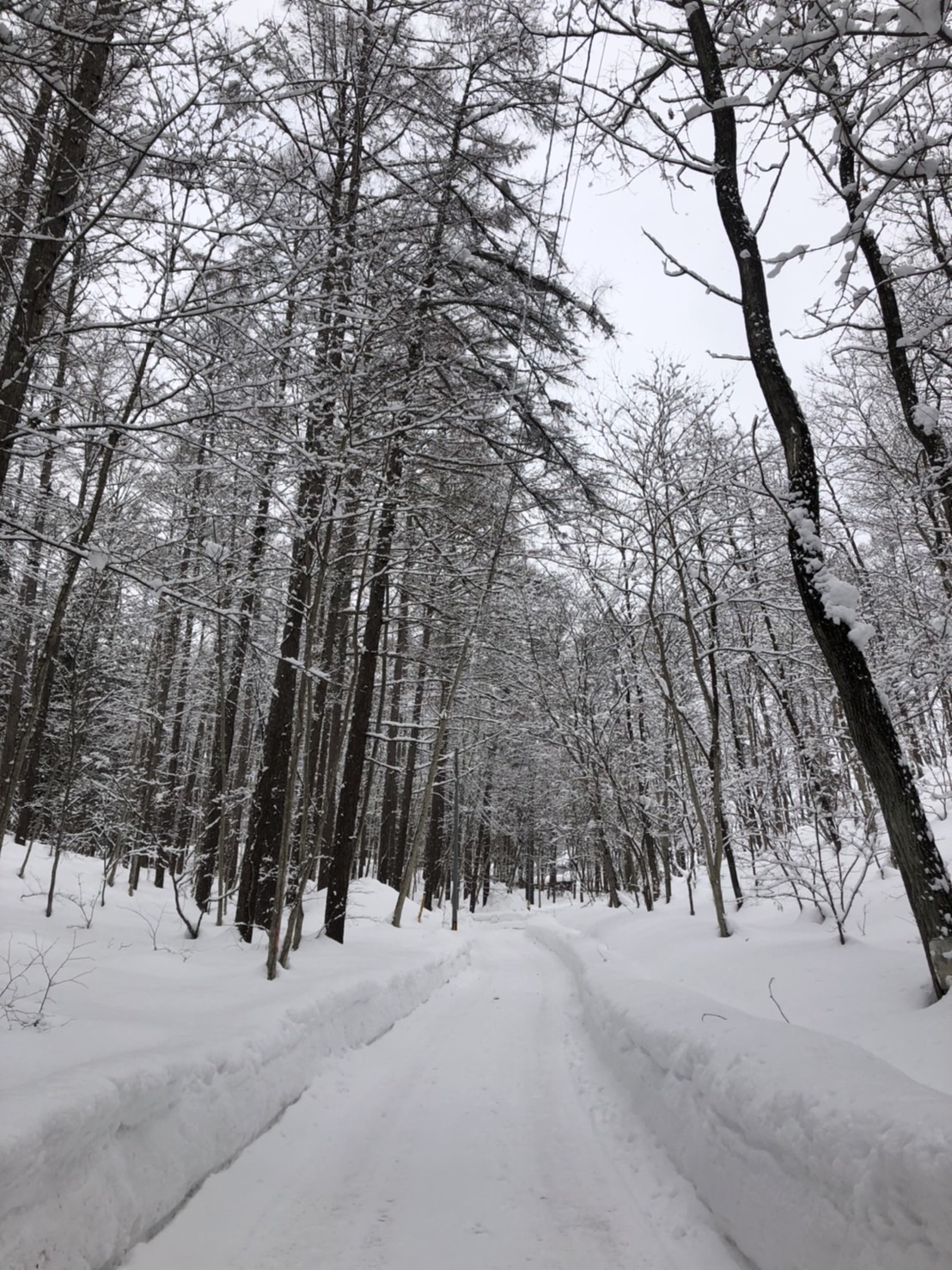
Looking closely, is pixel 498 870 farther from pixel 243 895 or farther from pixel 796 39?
pixel 796 39

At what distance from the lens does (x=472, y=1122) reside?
4461 mm

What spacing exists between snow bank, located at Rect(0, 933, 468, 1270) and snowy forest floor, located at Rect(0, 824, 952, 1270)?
10 millimetres

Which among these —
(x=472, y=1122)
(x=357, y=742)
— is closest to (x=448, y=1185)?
(x=472, y=1122)

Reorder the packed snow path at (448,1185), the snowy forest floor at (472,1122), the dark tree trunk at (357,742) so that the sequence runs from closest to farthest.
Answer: the snowy forest floor at (472,1122) → the packed snow path at (448,1185) → the dark tree trunk at (357,742)

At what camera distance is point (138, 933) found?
28.8 ft

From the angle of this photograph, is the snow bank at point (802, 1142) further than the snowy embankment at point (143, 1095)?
No

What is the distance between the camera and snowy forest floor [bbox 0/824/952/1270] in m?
2.44

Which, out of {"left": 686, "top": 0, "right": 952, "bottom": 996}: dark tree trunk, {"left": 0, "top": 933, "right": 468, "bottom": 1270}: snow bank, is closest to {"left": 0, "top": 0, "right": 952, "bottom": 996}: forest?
{"left": 686, "top": 0, "right": 952, "bottom": 996}: dark tree trunk

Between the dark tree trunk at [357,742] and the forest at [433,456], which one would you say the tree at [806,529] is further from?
the dark tree trunk at [357,742]

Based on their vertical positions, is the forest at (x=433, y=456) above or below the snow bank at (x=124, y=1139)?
above

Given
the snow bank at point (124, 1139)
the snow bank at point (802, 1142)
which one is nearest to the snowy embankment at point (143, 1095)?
the snow bank at point (124, 1139)

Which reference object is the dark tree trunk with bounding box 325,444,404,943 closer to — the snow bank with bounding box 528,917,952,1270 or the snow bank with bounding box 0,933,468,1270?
the snow bank with bounding box 0,933,468,1270

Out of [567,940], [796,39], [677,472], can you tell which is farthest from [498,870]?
[796,39]

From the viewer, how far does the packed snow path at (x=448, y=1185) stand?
9.24ft
